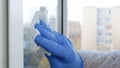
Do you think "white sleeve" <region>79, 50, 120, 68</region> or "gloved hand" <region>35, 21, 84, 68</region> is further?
"white sleeve" <region>79, 50, 120, 68</region>

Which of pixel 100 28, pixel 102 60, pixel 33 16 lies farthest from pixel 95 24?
→ pixel 33 16

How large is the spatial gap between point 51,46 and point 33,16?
271 mm

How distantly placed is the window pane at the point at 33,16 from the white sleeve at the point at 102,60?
0.77ft

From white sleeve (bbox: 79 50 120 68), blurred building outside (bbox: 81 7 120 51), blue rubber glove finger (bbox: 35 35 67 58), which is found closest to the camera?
blue rubber glove finger (bbox: 35 35 67 58)

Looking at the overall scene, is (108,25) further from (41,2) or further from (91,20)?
(41,2)

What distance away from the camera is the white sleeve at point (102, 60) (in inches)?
35.8

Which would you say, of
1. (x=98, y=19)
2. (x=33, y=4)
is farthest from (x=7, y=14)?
(x=98, y=19)

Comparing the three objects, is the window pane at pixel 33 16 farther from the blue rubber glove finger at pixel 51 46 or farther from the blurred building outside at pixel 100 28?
the blurred building outside at pixel 100 28

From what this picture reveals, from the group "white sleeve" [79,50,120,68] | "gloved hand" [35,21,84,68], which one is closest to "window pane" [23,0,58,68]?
"gloved hand" [35,21,84,68]

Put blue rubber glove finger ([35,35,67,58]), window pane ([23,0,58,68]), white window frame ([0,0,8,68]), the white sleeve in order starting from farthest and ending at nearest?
the white sleeve, window pane ([23,0,58,68]), blue rubber glove finger ([35,35,67,58]), white window frame ([0,0,8,68])

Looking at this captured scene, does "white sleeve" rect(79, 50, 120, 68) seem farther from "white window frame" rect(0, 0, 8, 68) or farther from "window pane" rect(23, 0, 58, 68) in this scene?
"white window frame" rect(0, 0, 8, 68)

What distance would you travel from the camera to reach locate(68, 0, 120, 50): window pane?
4.14ft

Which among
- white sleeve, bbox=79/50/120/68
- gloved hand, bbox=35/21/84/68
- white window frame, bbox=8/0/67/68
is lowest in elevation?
white sleeve, bbox=79/50/120/68

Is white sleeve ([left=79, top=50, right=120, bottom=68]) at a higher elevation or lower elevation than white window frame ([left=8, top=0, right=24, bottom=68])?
lower
